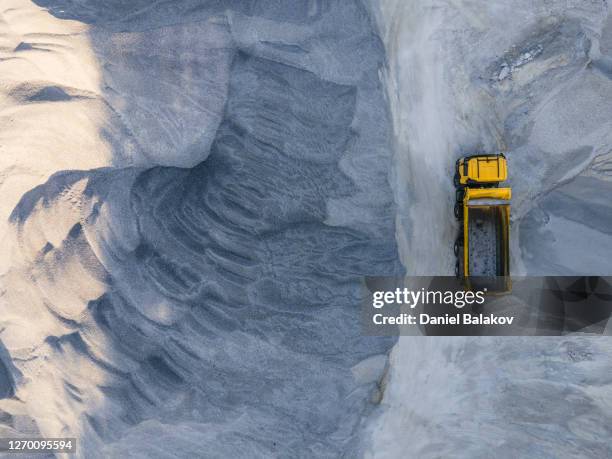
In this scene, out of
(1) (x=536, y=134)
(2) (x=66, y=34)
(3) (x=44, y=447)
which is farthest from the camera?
(1) (x=536, y=134)

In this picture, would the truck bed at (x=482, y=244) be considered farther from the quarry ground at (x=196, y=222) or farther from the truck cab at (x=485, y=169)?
the quarry ground at (x=196, y=222)

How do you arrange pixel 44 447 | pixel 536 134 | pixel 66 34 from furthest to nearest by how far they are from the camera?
pixel 536 134 → pixel 44 447 → pixel 66 34

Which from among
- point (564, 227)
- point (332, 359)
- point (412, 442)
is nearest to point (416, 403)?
point (412, 442)

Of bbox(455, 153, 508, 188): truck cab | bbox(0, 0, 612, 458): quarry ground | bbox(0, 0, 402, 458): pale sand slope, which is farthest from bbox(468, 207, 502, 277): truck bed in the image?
bbox(0, 0, 402, 458): pale sand slope

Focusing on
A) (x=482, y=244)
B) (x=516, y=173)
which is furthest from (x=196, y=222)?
(x=516, y=173)

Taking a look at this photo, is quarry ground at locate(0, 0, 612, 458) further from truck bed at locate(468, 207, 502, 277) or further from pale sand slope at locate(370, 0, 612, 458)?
truck bed at locate(468, 207, 502, 277)

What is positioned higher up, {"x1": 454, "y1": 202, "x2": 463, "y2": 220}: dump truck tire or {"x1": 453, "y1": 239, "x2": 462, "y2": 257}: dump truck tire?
{"x1": 454, "y1": 202, "x2": 463, "y2": 220}: dump truck tire

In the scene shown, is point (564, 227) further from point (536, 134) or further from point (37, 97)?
point (37, 97)
